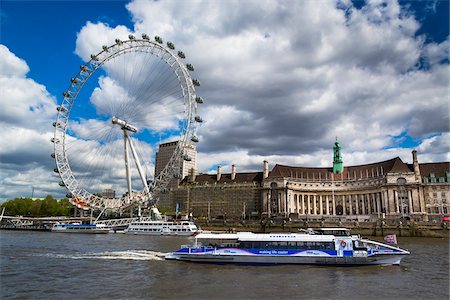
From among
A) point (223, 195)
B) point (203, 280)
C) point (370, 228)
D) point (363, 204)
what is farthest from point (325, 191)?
point (203, 280)

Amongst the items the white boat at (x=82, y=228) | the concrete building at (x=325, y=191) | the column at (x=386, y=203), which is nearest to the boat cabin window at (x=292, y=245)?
the white boat at (x=82, y=228)

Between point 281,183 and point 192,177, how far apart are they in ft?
143

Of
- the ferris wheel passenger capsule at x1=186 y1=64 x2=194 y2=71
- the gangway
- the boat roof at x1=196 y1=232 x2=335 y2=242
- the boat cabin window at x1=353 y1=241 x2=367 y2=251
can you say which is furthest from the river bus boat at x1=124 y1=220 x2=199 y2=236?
the boat cabin window at x1=353 y1=241 x2=367 y2=251

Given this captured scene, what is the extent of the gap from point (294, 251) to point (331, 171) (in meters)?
112

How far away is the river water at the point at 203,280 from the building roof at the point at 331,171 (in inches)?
3667

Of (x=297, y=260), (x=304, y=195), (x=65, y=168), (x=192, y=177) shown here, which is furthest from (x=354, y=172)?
(x=297, y=260)

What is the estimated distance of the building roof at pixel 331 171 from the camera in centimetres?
12406

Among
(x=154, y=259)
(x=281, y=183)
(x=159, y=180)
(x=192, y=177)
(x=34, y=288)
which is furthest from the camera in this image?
(x=192, y=177)

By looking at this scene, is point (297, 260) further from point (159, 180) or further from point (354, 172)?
point (354, 172)

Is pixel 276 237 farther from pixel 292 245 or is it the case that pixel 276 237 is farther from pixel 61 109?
pixel 61 109

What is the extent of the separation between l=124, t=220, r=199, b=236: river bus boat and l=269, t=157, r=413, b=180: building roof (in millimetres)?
54957

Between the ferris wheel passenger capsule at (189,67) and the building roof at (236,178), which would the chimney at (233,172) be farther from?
the ferris wheel passenger capsule at (189,67)

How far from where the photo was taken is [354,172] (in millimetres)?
134750

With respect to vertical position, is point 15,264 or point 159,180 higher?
point 159,180
